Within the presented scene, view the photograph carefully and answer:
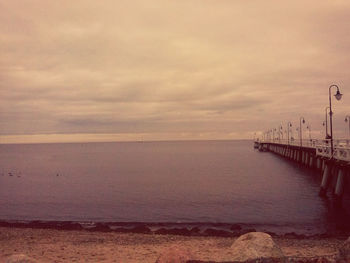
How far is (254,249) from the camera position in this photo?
8.80 metres

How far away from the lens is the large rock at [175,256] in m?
8.51

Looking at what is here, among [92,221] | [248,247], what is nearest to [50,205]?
[92,221]

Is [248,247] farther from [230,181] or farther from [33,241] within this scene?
[230,181]

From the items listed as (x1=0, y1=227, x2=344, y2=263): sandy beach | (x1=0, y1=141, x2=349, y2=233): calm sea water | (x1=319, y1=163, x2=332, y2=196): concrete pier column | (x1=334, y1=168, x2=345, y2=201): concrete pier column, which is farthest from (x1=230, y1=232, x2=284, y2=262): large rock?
(x1=319, y1=163, x2=332, y2=196): concrete pier column

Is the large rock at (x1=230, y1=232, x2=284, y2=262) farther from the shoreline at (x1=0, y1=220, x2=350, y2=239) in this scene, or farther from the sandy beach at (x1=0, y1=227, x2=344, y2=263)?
the shoreline at (x1=0, y1=220, x2=350, y2=239)

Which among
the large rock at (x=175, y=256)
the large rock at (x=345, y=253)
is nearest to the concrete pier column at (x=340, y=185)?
the large rock at (x=345, y=253)

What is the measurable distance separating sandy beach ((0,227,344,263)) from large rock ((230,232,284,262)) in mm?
3590

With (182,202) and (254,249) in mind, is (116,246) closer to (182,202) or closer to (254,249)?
(254,249)

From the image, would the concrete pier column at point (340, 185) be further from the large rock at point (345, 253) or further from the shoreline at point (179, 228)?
the large rock at point (345, 253)

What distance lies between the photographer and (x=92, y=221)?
25484 millimetres

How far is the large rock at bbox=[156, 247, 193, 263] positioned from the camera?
8.51 metres

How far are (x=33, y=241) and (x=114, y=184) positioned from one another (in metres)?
30.3

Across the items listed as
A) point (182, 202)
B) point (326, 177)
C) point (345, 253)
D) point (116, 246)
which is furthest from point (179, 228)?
point (326, 177)

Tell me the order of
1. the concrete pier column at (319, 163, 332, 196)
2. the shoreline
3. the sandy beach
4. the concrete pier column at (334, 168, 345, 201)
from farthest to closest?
the concrete pier column at (319, 163, 332, 196)
the concrete pier column at (334, 168, 345, 201)
the shoreline
the sandy beach
